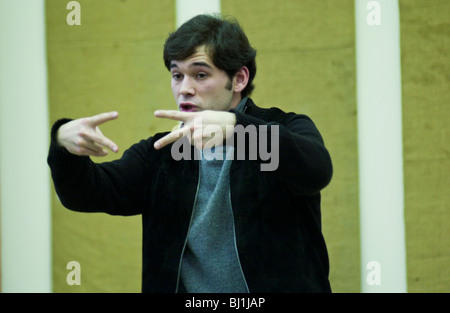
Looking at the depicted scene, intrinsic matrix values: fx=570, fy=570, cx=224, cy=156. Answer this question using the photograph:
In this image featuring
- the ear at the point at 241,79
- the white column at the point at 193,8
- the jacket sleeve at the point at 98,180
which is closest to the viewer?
the jacket sleeve at the point at 98,180

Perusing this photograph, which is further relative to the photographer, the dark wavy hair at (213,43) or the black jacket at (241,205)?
the dark wavy hair at (213,43)

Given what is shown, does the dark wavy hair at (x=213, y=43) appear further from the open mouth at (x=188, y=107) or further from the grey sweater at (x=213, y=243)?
the grey sweater at (x=213, y=243)

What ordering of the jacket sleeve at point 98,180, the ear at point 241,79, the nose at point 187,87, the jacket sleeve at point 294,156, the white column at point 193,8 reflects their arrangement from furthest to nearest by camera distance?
the white column at point 193,8
the ear at point 241,79
the nose at point 187,87
the jacket sleeve at point 98,180
the jacket sleeve at point 294,156

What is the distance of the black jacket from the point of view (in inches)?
53.4

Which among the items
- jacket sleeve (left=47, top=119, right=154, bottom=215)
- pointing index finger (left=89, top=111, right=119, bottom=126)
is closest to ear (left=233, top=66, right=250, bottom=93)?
jacket sleeve (left=47, top=119, right=154, bottom=215)

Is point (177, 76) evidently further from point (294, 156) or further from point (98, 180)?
point (294, 156)

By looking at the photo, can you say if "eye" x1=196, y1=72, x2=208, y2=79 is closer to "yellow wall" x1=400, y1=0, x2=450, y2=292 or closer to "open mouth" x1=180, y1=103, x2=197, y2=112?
"open mouth" x1=180, y1=103, x2=197, y2=112

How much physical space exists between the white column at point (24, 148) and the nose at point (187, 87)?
50.1 inches

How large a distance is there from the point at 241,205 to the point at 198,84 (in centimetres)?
35

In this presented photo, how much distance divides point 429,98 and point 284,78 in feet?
2.13

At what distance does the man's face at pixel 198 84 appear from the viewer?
150 centimetres

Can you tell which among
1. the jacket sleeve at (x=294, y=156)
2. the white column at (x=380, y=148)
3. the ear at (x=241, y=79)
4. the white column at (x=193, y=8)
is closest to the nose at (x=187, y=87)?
the ear at (x=241, y=79)

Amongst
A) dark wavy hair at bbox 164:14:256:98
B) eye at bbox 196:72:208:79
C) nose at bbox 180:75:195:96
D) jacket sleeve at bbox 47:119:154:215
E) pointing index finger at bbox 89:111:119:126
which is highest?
dark wavy hair at bbox 164:14:256:98

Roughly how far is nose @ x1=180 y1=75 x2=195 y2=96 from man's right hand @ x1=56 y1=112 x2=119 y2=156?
30cm
